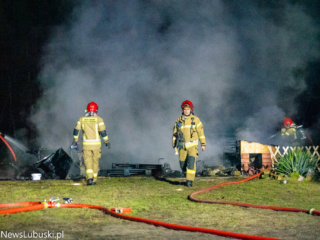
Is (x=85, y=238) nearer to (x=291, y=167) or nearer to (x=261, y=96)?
(x=291, y=167)

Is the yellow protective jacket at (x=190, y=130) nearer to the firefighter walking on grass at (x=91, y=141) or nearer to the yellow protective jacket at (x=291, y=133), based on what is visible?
the firefighter walking on grass at (x=91, y=141)

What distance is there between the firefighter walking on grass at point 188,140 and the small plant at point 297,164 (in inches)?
104

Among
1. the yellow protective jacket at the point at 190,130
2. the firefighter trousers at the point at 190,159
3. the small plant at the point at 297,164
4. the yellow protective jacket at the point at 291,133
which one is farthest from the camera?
the yellow protective jacket at the point at 291,133

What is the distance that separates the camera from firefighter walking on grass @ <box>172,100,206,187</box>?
6.45 m

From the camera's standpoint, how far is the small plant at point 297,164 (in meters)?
7.70

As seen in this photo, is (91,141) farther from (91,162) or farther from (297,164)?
(297,164)

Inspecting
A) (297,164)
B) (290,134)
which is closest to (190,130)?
(297,164)

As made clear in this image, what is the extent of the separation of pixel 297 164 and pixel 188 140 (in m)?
3.24

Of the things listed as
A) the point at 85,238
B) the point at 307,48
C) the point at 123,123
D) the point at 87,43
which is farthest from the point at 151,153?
the point at 85,238

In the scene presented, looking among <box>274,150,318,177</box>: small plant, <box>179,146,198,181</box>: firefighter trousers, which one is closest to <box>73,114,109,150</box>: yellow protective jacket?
<box>179,146,198,181</box>: firefighter trousers

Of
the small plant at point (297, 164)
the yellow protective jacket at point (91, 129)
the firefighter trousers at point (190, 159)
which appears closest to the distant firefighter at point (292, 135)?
the small plant at point (297, 164)

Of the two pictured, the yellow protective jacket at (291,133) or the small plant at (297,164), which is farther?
the yellow protective jacket at (291,133)

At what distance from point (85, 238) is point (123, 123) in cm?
1151

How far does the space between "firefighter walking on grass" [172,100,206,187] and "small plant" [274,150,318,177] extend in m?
2.65
